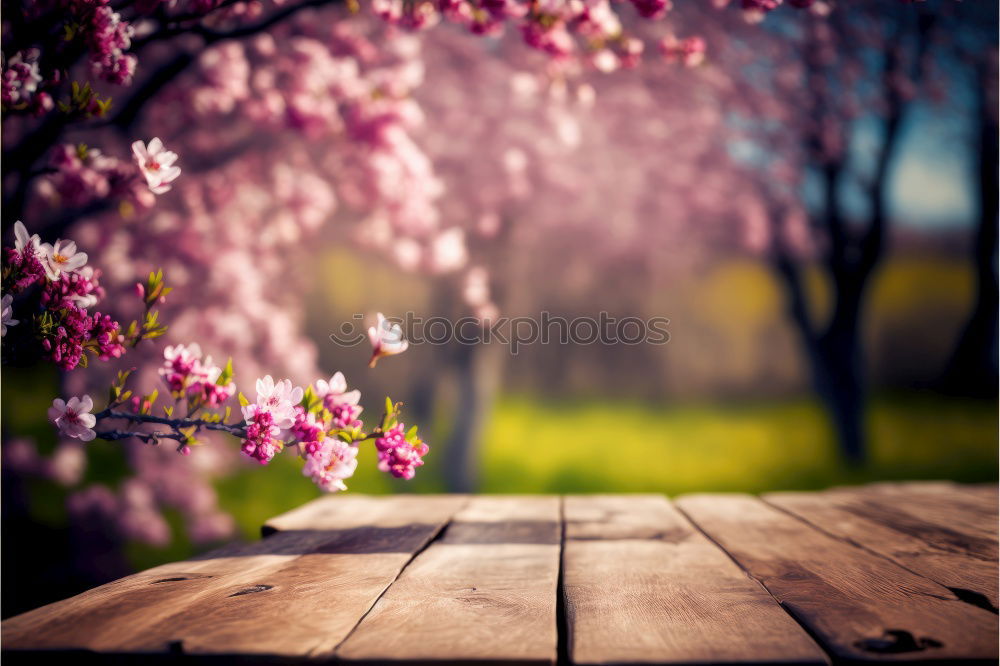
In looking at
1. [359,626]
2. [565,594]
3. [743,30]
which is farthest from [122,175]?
[743,30]

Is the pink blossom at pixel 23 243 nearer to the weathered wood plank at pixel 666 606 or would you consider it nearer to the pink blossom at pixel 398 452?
the pink blossom at pixel 398 452

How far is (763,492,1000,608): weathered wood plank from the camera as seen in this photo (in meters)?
1.53

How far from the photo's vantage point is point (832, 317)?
7676 mm

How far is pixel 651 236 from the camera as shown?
33.3 feet

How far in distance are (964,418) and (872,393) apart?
202cm

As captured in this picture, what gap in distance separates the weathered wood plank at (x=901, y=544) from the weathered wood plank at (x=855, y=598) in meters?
0.06

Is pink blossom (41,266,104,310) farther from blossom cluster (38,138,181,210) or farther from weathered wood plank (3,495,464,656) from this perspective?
weathered wood plank (3,495,464,656)

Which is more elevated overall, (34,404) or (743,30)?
(743,30)

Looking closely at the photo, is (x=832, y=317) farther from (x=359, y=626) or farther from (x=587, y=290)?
(x=359, y=626)

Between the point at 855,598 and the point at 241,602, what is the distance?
1217 mm

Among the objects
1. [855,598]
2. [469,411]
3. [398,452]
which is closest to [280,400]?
[398,452]

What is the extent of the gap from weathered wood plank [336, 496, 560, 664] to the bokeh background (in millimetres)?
2512

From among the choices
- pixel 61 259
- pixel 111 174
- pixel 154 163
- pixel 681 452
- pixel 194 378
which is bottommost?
pixel 681 452

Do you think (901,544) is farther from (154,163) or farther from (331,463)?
(154,163)
